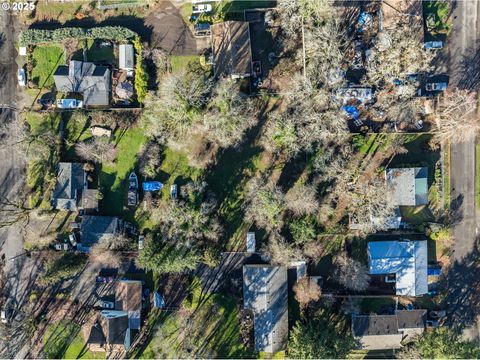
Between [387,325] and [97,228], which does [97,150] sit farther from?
[387,325]

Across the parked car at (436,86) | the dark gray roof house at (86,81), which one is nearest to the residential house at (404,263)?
the parked car at (436,86)

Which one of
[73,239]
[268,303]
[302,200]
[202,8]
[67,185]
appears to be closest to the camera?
[268,303]

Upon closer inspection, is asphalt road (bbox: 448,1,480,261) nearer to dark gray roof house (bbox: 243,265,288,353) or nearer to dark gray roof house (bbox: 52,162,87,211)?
dark gray roof house (bbox: 243,265,288,353)

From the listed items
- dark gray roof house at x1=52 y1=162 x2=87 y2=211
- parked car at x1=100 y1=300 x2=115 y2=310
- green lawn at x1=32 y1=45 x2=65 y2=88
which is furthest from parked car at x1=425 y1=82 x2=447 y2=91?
parked car at x1=100 y1=300 x2=115 y2=310

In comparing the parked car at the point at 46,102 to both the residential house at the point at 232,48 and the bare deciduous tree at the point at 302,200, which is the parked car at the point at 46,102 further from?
the bare deciduous tree at the point at 302,200

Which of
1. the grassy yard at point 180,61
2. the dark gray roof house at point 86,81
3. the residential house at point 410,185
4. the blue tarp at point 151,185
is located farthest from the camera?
the grassy yard at point 180,61

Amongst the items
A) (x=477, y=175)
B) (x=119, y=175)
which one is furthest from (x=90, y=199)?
(x=477, y=175)
